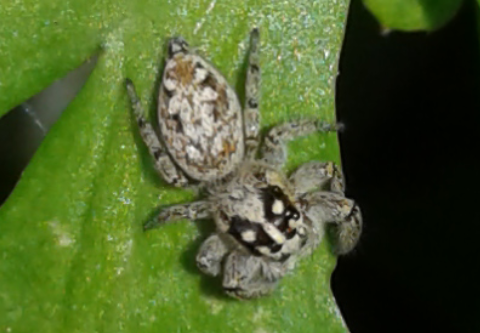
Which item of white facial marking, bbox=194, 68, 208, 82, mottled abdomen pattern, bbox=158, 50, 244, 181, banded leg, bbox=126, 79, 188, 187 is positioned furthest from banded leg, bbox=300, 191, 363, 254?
white facial marking, bbox=194, 68, 208, 82

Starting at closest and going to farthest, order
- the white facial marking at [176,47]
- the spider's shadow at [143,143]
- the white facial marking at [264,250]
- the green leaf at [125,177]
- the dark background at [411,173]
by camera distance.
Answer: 1. the green leaf at [125,177]
2. the white facial marking at [176,47]
3. the spider's shadow at [143,143]
4. the white facial marking at [264,250]
5. the dark background at [411,173]

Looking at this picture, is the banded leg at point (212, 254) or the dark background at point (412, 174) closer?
the banded leg at point (212, 254)

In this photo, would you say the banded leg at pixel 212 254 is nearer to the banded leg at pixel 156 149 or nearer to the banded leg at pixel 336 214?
the banded leg at pixel 156 149

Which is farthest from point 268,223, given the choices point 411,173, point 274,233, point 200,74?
point 411,173

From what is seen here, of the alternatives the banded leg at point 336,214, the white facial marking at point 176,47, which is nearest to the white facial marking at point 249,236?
the banded leg at point 336,214

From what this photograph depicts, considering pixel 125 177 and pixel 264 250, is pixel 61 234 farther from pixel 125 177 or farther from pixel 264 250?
pixel 264 250

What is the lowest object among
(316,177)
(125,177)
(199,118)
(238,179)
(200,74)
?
(316,177)
